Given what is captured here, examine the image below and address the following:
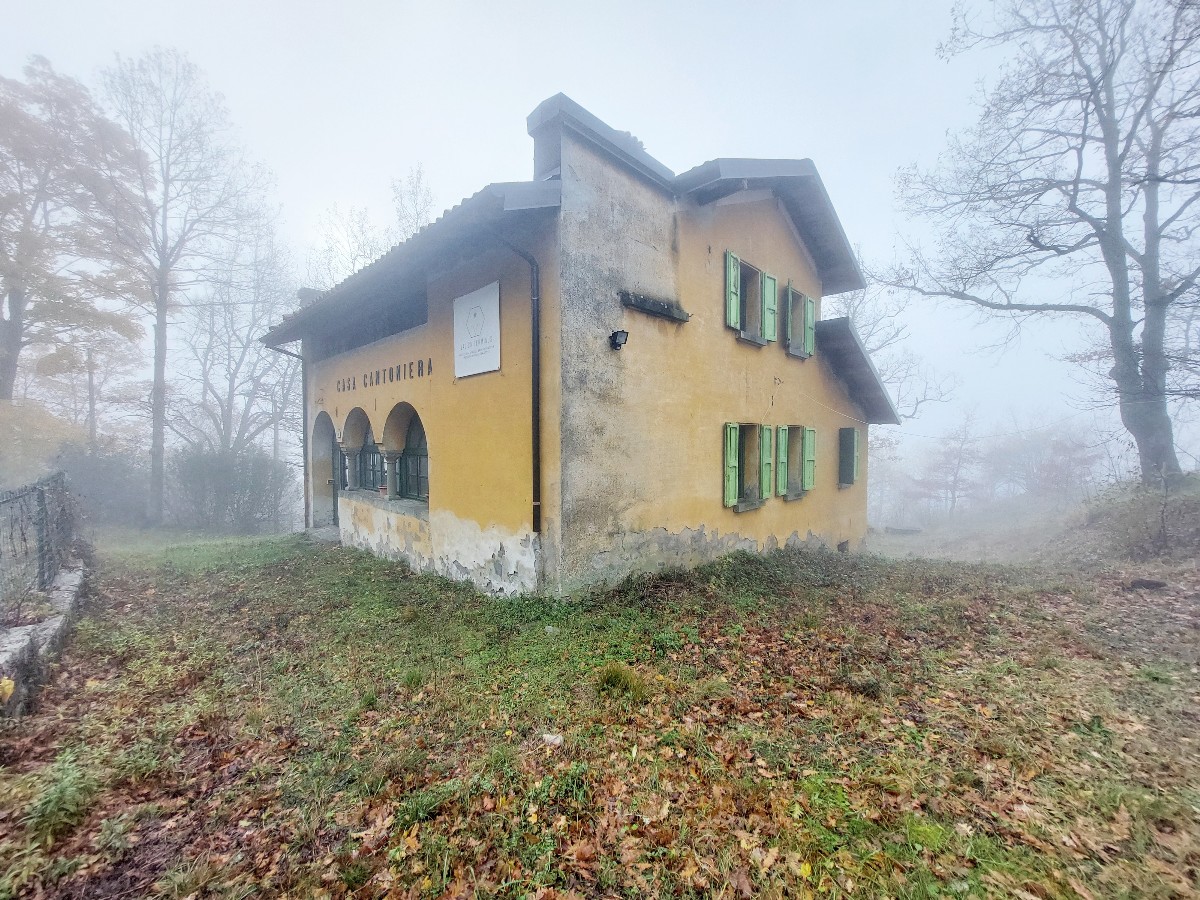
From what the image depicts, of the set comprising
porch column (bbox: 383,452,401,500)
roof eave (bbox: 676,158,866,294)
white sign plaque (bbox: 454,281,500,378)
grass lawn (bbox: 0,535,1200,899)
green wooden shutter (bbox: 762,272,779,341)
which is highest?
roof eave (bbox: 676,158,866,294)

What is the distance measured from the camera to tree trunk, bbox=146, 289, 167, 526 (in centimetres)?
1658

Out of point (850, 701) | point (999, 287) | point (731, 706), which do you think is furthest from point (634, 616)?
point (999, 287)

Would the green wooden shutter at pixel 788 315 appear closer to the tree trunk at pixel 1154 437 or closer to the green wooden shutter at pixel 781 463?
the green wooden shutter at pixel 781 463

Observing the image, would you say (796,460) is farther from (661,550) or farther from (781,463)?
(661,550)

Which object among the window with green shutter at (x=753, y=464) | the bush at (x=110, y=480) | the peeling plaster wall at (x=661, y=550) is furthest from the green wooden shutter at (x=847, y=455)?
the bush at (x=110, y=480)

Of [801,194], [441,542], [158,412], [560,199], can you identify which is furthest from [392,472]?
[158,412]

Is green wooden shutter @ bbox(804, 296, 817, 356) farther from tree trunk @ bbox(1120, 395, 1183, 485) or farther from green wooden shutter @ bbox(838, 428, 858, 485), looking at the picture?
tree trunk @ bbox(1120, 395, 1183, 485)

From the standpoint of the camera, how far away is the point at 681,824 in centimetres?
267

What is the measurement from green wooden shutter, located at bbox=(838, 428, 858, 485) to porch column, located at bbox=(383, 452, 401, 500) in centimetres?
1020

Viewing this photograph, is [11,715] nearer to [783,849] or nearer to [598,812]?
[598,812]

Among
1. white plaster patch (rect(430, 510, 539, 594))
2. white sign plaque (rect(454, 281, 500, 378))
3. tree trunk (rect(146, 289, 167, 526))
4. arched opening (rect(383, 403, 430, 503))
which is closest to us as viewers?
white plaster patch (rect(430, 510, 539, 594))

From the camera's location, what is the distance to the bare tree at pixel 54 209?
13.3 metres

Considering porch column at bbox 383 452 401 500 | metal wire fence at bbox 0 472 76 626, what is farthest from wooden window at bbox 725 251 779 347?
metal wire fence at bbox 0 472 76 626

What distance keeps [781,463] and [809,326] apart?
3230 mm
